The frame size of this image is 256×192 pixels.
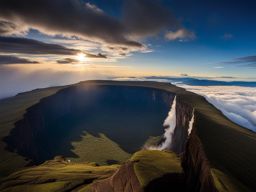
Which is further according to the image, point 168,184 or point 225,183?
point 168,184

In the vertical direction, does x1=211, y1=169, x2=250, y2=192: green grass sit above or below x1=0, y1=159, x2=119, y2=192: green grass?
above

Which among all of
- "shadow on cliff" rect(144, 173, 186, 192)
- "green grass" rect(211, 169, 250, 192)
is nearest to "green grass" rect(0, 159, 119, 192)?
"shadow on cliff" rect(144, 173, 186, 192)

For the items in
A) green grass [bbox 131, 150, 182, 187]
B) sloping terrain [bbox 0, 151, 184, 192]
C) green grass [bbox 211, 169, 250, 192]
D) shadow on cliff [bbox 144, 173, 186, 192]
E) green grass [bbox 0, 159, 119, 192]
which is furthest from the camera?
green grass [bbox 0, 159, 119, 192]

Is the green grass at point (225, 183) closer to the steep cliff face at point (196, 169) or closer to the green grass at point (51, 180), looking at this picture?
the steep cliff face at point (196, 169)

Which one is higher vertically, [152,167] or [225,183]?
[225,183]

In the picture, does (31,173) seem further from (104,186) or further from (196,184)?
(196,184)

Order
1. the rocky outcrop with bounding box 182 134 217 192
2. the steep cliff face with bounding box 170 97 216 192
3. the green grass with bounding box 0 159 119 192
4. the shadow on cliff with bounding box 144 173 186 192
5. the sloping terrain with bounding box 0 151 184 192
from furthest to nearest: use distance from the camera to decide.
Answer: the green grass with bounding box 0 159 119 192 → the sloping terrain with bounding box 0 151 184 192 → the shadow on cliff with bounding box 144 173 186 192 → the steep cliff face with bounding box 170 97 216 192 → the rocky outcrop with bounding box 182 134 217 192

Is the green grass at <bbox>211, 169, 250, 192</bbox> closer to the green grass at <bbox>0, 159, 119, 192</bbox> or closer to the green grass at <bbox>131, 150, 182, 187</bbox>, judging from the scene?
the green grass at <bbox>131, 150, 182, 187</bbox>

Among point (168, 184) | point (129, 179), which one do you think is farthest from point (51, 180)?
point (168, 184)

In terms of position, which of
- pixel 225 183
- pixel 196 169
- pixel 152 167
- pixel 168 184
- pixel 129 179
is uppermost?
pixel 225 183

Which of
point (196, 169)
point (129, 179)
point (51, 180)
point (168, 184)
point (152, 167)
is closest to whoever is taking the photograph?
point (168, 184)

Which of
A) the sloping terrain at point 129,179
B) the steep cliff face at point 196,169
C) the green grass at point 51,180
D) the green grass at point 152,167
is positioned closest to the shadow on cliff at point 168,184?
the sloping terrain at point 129,179

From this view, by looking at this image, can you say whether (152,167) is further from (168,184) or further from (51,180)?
(51,180)
